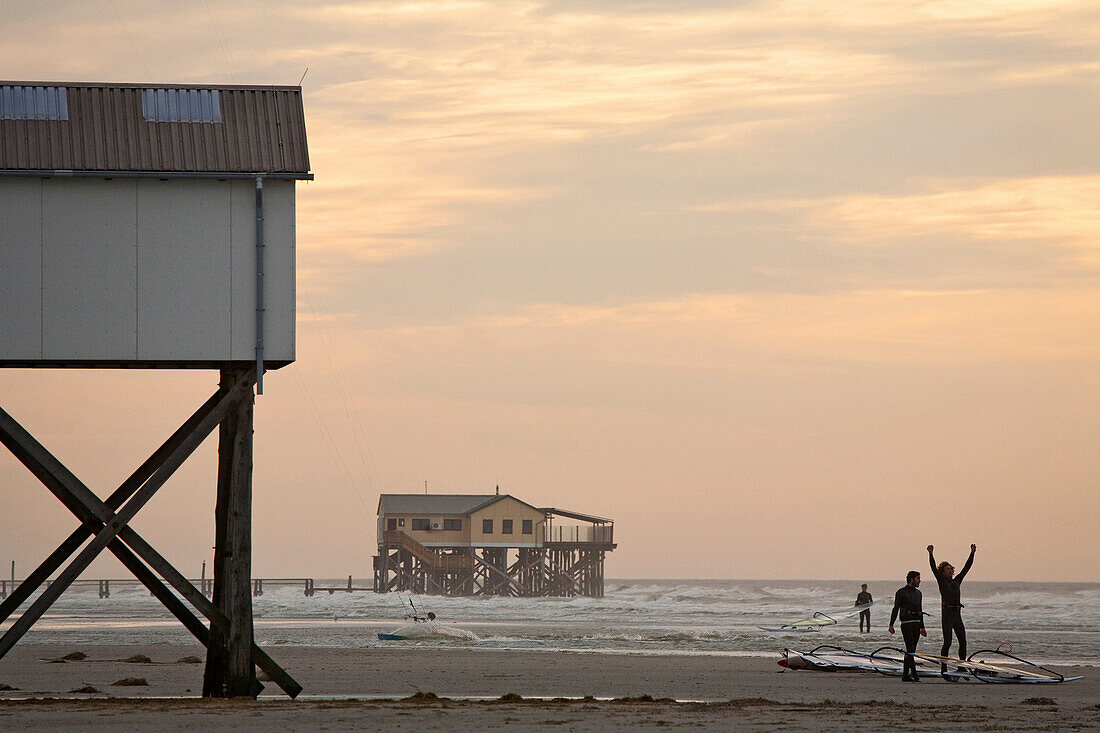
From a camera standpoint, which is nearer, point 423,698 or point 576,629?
point 423,698

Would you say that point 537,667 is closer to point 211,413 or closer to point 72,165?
point 211,413

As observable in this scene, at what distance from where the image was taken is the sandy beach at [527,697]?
1310cm

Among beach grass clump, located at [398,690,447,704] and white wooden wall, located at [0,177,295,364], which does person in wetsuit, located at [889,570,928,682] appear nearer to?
beach grass clump, located at [398,690,447,704]

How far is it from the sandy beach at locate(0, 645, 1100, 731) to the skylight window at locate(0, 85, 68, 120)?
6.72 m

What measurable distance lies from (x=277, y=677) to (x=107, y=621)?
3334cm

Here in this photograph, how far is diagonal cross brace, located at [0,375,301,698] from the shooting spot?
14.5 m

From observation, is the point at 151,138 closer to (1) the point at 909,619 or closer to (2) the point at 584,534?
(1) the point at 909,619

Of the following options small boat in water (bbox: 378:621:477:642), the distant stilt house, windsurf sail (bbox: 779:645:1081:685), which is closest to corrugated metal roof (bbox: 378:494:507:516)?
the distant stilt house

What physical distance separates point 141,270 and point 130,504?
2717mm

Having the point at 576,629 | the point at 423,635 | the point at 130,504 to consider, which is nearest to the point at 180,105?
the point at 130,504

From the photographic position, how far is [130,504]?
584 inches

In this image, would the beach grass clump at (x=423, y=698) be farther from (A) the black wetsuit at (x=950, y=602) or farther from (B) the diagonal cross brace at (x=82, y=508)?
(A) the black wetsuit at (x=950, y=602)

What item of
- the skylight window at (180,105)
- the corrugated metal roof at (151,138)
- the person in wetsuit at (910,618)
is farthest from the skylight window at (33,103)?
the person in wetsuit at (910,618)

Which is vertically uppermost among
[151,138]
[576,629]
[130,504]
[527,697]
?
[151,138]
